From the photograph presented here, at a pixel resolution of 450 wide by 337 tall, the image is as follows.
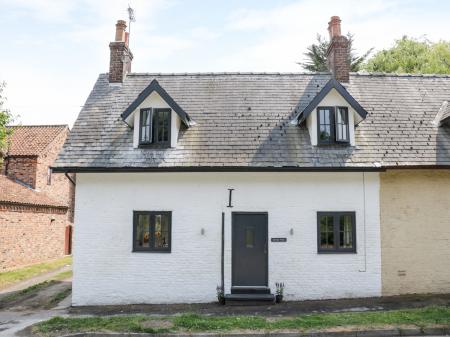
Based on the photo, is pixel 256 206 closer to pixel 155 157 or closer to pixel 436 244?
pixel 155 157

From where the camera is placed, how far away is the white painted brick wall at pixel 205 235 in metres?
11.6

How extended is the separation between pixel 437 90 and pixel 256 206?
945 cm

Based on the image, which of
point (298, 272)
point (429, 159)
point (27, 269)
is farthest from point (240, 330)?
point (27, 269)

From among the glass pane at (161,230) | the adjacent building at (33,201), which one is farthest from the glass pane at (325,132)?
the adjacent building at (33,201)

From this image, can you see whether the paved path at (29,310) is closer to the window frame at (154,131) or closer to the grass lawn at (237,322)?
the grass lawn at (237,322)

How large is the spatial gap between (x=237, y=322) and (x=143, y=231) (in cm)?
456

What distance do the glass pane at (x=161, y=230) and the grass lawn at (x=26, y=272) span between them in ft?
26.3

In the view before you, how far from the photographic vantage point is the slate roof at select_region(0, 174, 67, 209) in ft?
64.3

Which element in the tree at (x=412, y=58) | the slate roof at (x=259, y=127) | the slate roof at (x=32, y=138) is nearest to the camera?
the slate roof at (x=259, y=127)

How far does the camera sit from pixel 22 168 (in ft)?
77.1

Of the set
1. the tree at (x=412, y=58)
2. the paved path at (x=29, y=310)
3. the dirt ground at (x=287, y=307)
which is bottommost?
the paved path at (x=29, y=310)

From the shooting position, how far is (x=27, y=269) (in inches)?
763

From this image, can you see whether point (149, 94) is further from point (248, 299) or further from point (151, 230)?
point (248, 299)

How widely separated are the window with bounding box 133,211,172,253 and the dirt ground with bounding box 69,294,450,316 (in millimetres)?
1796
